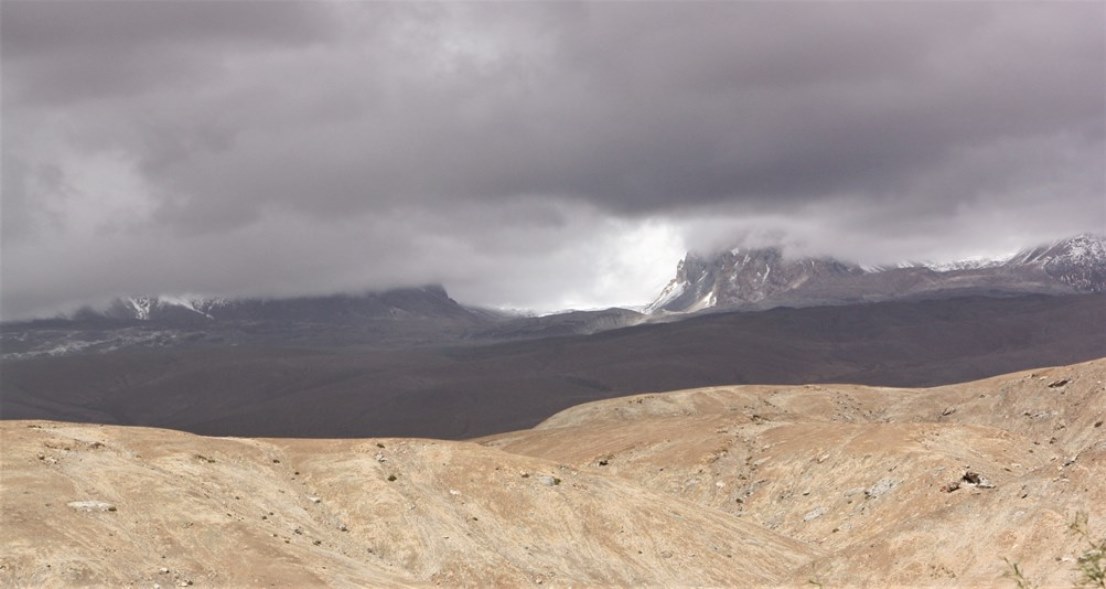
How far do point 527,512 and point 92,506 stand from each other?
3555 cm

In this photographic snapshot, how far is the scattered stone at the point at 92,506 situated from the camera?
8131cm

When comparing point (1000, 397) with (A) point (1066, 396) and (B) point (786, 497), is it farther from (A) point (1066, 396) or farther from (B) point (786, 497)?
(B) point (786, 497)

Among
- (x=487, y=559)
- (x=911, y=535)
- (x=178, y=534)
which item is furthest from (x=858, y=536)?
(x=178, y=534)

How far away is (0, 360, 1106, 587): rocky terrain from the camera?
7938cm

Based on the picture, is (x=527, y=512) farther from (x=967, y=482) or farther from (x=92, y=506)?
(x=967, y=482)

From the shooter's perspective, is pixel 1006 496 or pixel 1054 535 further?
pixel 1006 496

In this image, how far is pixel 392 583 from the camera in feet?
273

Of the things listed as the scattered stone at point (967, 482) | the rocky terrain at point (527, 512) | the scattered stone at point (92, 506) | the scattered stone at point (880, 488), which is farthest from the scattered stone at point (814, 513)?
the scattered stone at point (92, 506)

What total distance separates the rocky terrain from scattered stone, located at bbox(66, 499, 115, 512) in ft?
0.50

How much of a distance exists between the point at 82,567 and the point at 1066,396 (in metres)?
128

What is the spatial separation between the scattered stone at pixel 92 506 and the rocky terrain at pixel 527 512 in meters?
0.15

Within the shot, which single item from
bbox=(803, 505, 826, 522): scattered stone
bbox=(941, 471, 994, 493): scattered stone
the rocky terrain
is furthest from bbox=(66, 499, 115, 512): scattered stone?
bbox=(941, 471, 994, 493): scattered stone

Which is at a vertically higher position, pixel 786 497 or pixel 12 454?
pixel 12 454

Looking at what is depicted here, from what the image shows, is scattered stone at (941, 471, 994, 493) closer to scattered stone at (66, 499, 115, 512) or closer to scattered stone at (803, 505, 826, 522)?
scattered stone at (803, 505, 826, 522)
